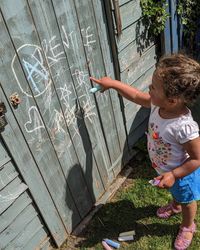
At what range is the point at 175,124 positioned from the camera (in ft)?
7.76

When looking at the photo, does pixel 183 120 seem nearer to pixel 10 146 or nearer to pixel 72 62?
pixel 72 62

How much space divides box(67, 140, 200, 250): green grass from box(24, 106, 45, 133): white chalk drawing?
1276 millimetres

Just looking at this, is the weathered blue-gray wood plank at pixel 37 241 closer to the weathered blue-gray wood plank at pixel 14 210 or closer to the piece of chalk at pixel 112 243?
the weathered blue-gray wood plank at pixel 14 210

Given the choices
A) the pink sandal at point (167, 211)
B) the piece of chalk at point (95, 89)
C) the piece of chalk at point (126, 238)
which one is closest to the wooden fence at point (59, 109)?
the piece of chalk at point (95, 89)

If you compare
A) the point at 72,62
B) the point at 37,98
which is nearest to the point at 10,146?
the point at 37,98

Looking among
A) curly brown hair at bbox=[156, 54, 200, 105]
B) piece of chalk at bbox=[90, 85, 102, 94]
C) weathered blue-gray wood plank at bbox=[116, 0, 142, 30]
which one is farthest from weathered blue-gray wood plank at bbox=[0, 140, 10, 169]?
weathered blue-gray wood plank at bbox=[116, 0, 142, 30]

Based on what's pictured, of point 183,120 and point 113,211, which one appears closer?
point 183,120

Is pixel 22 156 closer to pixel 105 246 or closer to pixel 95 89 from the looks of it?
pixel 95 89

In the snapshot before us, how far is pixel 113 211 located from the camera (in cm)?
341

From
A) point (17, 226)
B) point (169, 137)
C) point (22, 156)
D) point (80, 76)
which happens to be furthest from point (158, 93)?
point (17, 226)

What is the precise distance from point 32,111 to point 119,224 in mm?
1497

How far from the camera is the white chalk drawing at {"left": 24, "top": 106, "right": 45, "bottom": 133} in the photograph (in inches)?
93.8

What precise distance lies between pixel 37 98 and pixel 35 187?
70 centimetres

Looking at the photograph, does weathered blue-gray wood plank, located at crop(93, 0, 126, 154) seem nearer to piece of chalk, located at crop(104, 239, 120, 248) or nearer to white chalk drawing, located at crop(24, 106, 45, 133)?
white chalk drawing, located at crop(24, 106, 45, 133)
